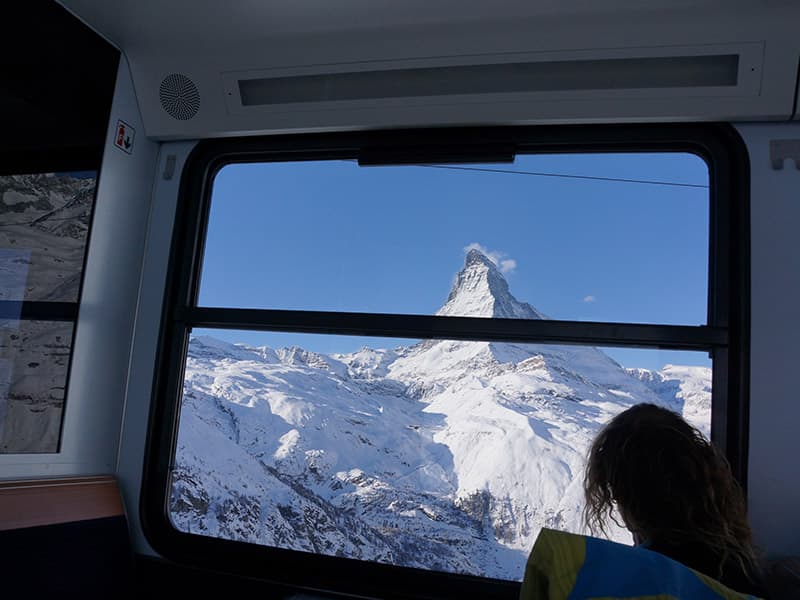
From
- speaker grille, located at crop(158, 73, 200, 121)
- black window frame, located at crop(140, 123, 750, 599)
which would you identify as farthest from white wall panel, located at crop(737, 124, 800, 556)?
speaker grille, located at crop(158, 73, 200, 121)

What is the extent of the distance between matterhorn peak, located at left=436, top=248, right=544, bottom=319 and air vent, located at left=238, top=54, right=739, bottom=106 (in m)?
0.61

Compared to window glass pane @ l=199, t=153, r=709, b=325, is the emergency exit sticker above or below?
above

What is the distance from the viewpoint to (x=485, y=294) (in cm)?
226

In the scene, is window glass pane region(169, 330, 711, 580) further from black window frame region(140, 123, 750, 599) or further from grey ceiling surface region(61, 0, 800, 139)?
grey ceiling surface region(61, 0, 800, 139)

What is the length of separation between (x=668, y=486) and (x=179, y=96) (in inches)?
87.9

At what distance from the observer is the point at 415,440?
2240 mm

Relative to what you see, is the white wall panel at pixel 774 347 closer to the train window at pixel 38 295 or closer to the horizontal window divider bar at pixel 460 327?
the horizontal window divider bar at pixel 460 327

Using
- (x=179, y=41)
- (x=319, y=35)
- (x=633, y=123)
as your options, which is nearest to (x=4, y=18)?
(x=179, y=41)

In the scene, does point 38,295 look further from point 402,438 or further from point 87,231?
point 402,438

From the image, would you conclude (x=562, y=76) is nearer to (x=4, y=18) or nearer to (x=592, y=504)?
(x=592, y=504)

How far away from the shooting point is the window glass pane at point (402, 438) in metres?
2.12

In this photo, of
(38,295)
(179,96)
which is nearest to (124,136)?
(179,96)

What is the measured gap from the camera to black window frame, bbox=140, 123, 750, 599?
207 centimetres

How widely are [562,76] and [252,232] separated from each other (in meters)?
1.36
